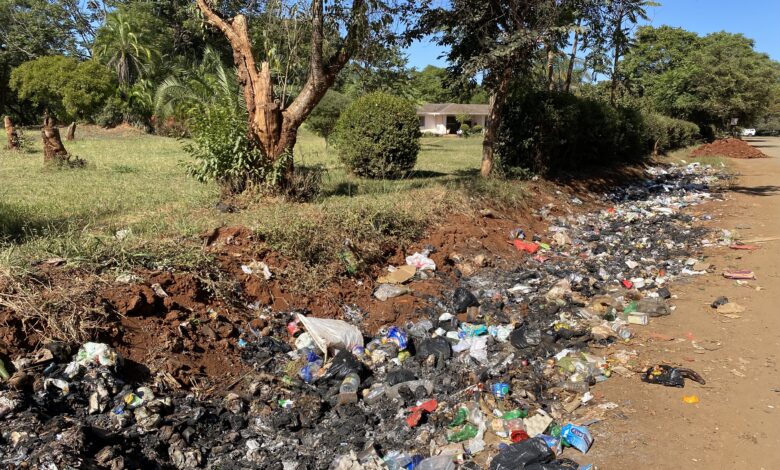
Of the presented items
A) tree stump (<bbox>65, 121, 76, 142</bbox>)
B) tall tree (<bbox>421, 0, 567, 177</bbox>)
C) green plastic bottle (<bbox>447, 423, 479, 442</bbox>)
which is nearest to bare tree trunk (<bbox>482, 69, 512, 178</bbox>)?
tall tree (<bbox>421, 0, 567, 177</bbox>)

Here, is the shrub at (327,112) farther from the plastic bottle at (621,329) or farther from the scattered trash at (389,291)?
the plastic bottle at (621,329)

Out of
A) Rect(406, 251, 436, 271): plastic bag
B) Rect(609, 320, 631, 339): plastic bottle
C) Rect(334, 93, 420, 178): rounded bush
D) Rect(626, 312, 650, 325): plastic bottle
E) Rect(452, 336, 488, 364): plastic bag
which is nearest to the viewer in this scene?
Rect(452, 336, 488, 364): plastic bag

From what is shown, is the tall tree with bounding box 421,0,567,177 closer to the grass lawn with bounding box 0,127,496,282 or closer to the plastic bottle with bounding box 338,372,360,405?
the grass lawn with bounding box 0,127,496,282

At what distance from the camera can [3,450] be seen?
2.73m

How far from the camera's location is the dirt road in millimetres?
3070

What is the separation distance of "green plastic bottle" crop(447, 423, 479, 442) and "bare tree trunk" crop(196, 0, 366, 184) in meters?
4.25

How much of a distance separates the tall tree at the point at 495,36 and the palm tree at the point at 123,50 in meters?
18.6

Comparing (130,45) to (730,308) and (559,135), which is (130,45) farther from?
(730,308)

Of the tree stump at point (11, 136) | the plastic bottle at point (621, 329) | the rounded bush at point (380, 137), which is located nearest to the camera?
the plastic bottle at point (621, 329)

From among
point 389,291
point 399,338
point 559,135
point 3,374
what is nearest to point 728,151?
point 559,135

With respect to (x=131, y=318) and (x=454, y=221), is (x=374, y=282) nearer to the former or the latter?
(x=454, y=221)

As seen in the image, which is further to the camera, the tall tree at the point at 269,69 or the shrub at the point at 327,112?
the shrub at the point at 327,112

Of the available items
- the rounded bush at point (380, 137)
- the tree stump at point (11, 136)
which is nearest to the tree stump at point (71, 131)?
the tree stump at point (11, 136)

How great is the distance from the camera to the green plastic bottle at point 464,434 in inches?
133
